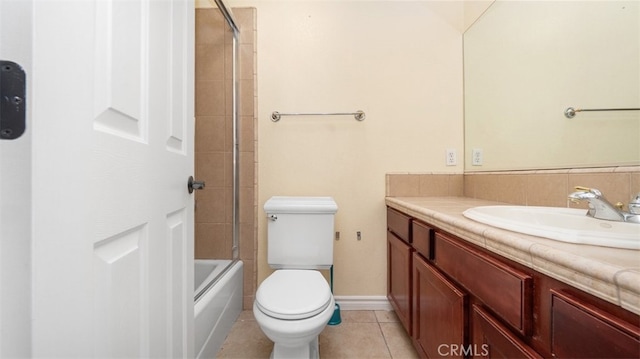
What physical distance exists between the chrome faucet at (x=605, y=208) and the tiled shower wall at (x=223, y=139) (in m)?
1.56

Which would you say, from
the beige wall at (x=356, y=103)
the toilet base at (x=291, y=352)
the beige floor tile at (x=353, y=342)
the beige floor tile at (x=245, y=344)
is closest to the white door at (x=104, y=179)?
the toilet base at (x=291, y=352)

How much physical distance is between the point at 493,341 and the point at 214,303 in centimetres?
116

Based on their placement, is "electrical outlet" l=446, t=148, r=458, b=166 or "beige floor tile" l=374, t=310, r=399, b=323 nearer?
"beige floor tile" l=374, t=310, r=399, b=323

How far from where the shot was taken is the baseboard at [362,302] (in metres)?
1.71

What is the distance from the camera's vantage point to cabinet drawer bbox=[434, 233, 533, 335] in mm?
562

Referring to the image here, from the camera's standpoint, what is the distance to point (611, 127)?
0.93 metres

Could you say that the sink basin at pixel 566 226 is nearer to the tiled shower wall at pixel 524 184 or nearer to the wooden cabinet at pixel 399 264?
the tiled shower wall at pixel 524 184

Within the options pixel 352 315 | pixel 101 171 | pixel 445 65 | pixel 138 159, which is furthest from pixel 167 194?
pixel 445 65

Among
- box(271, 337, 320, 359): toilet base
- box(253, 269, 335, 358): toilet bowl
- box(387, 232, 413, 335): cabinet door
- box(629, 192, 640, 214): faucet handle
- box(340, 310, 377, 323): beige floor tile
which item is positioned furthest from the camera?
box(340, 310, 377, 323): beige floor tile

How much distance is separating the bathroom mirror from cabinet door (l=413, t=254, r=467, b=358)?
29.2 inches

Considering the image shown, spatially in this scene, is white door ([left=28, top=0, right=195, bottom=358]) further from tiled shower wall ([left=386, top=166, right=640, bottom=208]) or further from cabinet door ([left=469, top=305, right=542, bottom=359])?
tiled shower wall ([left=386, top=166, right=640, bottom=208])

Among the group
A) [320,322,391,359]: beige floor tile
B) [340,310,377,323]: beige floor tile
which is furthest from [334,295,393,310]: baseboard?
[320,322,391,359]: beige floor tile

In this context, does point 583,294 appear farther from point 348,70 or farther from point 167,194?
point 348,70

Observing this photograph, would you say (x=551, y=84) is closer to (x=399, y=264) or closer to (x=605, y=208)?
(x=605, y=208)
